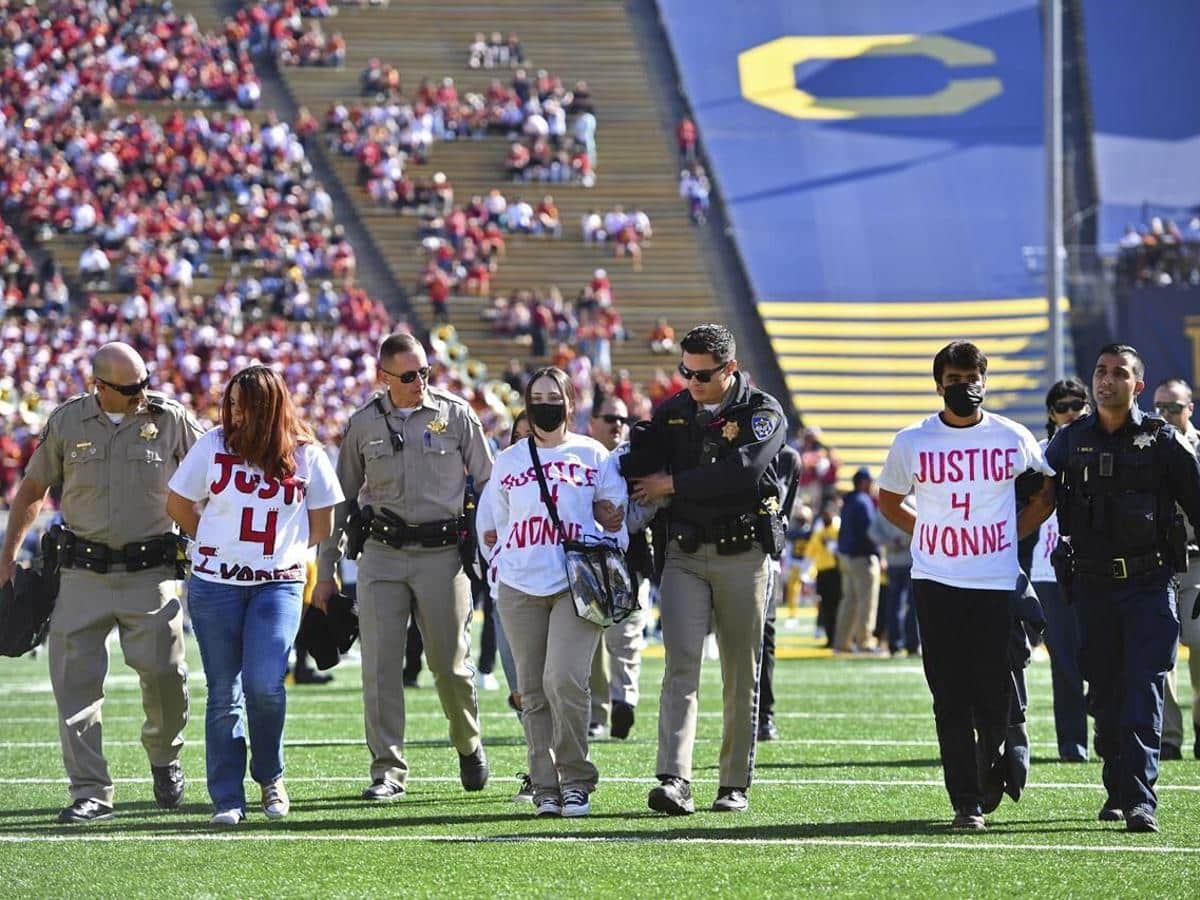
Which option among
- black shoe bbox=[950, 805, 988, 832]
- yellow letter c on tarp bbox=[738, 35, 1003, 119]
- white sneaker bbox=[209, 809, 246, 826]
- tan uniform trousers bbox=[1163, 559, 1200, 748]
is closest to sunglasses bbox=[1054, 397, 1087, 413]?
tan uniform trousers bbox=[1163, 559, 1200, 748]

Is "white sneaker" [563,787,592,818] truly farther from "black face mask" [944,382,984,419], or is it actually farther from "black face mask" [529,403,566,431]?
"black face mask" [944,382,984,419]

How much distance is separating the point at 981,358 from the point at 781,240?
130 ft

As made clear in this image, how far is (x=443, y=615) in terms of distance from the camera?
385 inches

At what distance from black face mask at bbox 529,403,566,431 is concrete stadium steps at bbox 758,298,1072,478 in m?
28.1

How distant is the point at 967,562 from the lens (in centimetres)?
849

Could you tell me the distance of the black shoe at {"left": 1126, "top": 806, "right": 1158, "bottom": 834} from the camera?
8281mm

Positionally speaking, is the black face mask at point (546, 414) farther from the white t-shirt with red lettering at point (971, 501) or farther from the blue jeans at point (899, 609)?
the blue jeans at point (899, 609)

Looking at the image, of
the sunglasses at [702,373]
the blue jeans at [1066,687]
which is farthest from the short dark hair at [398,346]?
the blue jeans at [1066,687]

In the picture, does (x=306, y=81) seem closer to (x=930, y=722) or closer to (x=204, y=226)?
(x=204, y=226)

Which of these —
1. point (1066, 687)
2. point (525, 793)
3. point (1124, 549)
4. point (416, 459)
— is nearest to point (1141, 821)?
point (1124, 549)

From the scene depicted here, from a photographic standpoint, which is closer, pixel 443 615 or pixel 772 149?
pixel 443 615

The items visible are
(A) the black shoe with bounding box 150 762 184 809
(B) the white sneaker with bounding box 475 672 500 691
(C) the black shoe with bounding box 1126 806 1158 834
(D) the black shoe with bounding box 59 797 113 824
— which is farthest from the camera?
(B) the white sneaker with bounding box 475 672 500 691

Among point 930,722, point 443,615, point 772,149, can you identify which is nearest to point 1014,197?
point 772,149

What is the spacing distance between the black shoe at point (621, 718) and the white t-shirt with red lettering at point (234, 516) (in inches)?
160
